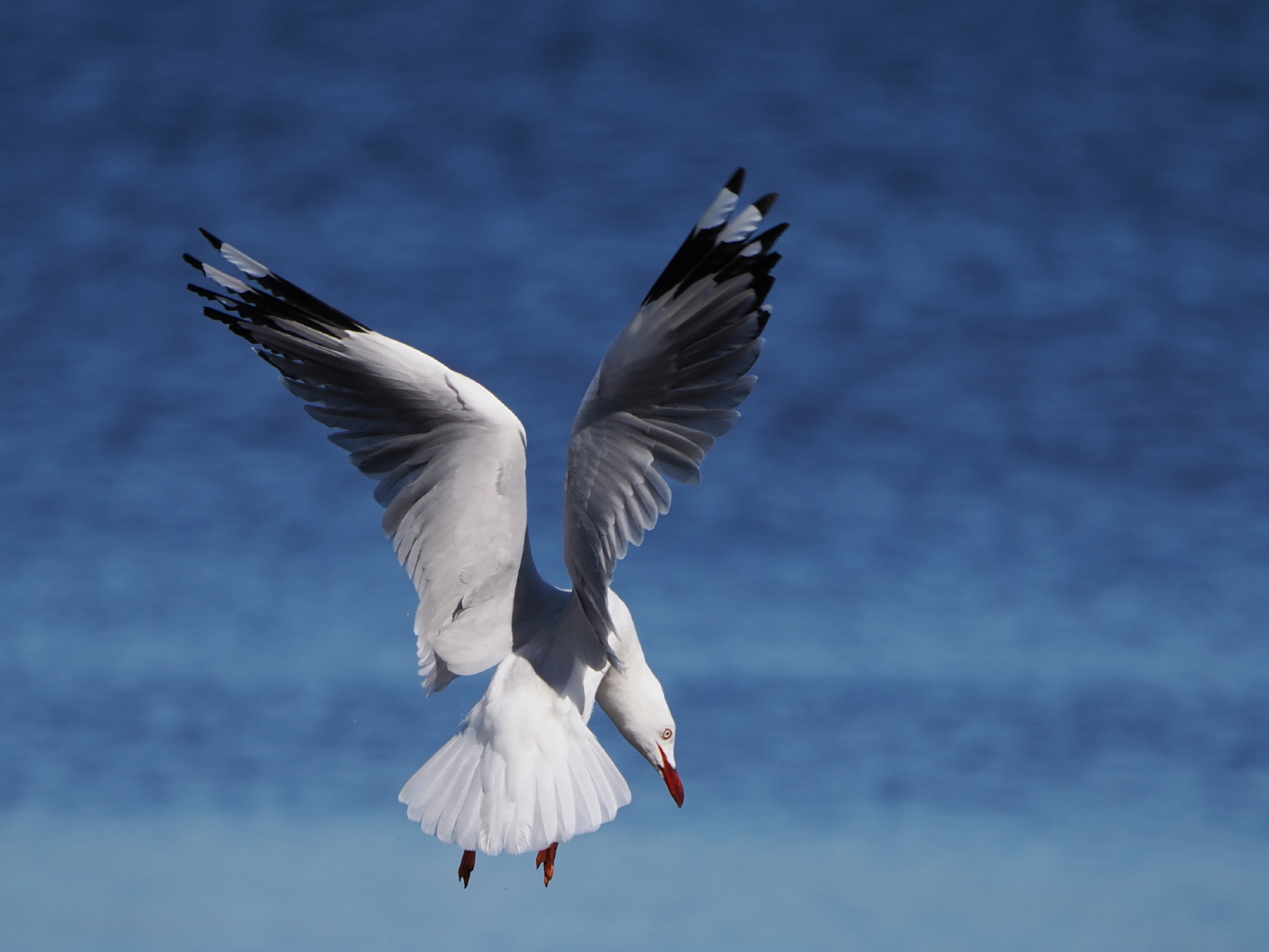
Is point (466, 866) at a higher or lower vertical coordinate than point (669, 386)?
lower

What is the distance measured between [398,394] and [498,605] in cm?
70

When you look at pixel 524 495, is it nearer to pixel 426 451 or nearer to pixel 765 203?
pixel 426 451

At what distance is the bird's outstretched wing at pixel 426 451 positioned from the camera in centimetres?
462

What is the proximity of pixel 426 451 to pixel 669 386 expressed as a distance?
0.94 m

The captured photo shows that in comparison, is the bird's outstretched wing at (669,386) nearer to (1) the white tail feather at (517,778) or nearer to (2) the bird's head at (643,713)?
(1) the white tail feather at (517,778)

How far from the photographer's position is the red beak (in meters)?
5.12

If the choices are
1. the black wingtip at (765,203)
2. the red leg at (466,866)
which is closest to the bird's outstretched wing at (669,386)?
the black wingtip at (765,203)

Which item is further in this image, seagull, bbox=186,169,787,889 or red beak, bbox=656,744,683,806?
red beak, bbox=656,744,683,806

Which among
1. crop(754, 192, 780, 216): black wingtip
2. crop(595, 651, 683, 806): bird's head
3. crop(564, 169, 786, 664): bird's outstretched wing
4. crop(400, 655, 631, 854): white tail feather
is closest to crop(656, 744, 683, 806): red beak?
crop(595, 651, 683, 806): bird's head

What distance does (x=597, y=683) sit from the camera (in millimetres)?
4750

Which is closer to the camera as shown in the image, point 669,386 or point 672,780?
point 669,386

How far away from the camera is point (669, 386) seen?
13.5 feet

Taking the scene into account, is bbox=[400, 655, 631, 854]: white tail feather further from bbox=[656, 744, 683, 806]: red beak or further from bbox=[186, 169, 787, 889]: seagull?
bbox=[656, 744, 683, 806]: red beak

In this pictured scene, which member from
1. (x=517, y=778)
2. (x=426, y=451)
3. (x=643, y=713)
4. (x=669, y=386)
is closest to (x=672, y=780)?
(x=643, y=713)
